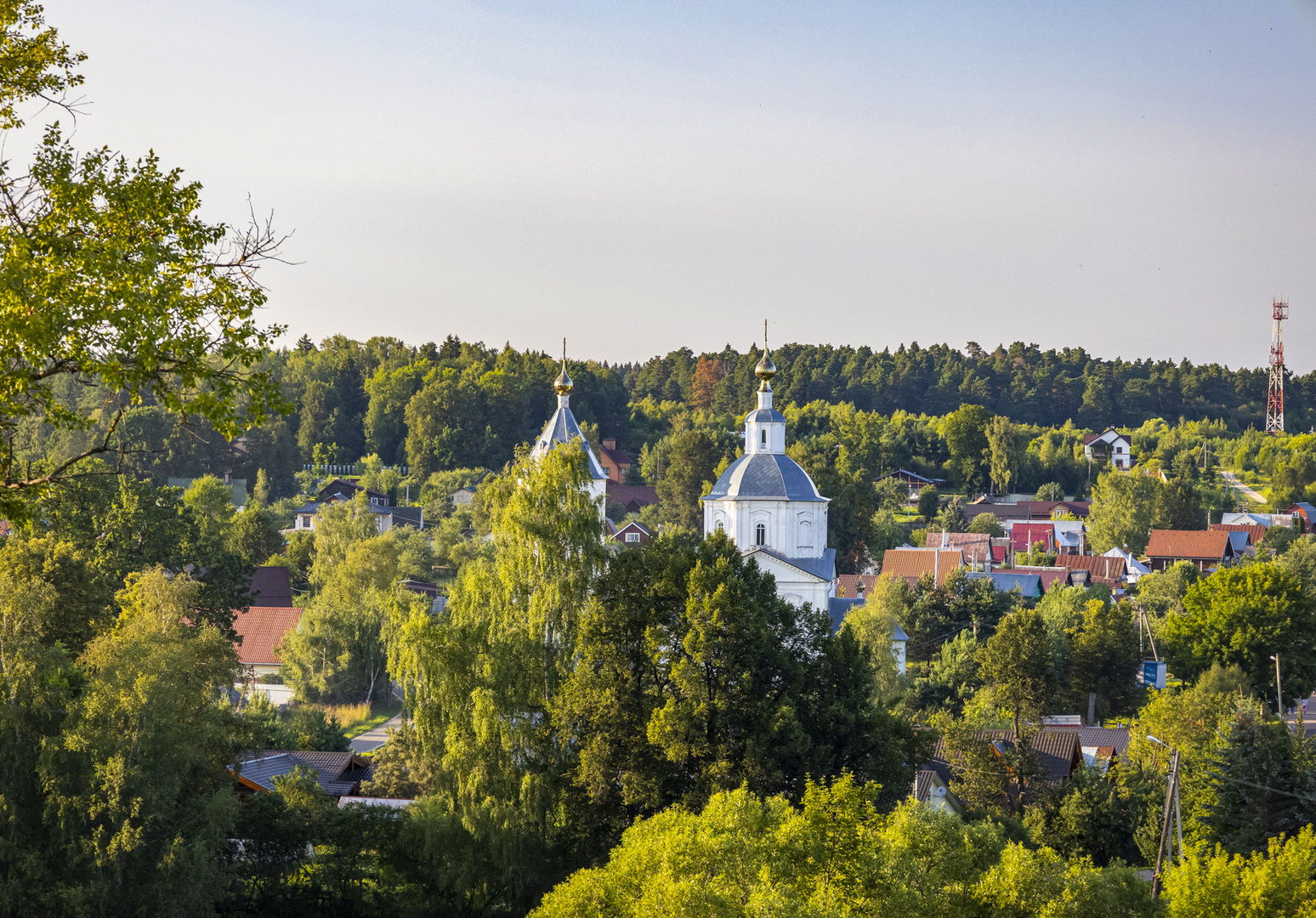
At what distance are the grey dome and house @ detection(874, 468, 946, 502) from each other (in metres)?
59.1

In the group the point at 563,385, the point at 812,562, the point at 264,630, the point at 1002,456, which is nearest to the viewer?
the point at 812,562

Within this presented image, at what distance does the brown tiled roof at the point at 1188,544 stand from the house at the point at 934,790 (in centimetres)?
4412

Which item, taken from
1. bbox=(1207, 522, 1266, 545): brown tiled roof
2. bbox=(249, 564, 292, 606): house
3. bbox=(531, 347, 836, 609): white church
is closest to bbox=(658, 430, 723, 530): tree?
bbox=(249, 564, 292, 606): house

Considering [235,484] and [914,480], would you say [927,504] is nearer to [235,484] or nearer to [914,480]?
[914,480]

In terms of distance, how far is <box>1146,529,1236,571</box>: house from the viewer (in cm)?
6606

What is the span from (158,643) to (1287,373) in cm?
15435

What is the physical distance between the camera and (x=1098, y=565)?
64250 millimetres

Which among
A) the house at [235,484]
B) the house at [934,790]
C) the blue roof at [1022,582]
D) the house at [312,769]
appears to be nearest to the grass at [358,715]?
the house at [312,769]

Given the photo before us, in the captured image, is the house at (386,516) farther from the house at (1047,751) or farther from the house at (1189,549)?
the house at (1047,751)

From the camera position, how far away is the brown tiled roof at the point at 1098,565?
63250 mm

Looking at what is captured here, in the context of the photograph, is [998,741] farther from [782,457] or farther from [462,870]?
[462,870]

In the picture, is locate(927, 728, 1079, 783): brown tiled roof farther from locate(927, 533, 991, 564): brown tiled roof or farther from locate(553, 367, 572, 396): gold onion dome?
locate(927, 533, 991, 564): brown tiled roof

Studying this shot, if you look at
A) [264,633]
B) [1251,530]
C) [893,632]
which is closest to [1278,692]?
[893,632]

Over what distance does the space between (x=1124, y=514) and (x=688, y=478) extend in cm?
2549
